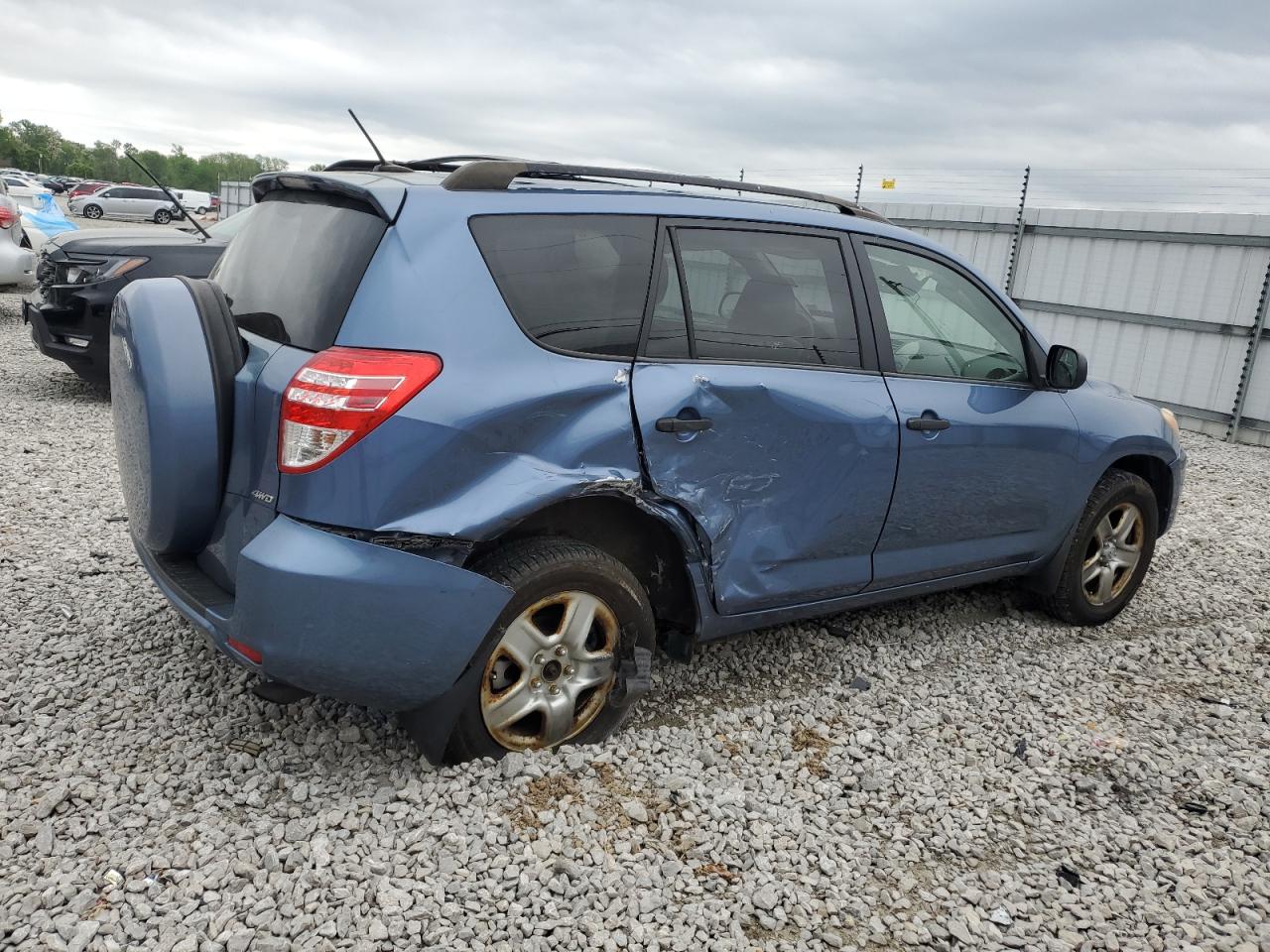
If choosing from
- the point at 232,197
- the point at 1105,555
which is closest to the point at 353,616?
the point at 1105,555

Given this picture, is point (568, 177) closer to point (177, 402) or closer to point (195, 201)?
point (177, 402)

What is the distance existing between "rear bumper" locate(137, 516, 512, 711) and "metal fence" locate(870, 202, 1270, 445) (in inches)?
395

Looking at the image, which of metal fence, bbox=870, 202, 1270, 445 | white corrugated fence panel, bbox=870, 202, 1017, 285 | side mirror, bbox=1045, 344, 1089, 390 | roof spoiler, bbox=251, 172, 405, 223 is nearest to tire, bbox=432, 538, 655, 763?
roof spoiler, bbox=251, 172, 405, 223

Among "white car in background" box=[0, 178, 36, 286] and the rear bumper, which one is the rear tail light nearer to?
the rear bumper

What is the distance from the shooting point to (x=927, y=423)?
3596mm

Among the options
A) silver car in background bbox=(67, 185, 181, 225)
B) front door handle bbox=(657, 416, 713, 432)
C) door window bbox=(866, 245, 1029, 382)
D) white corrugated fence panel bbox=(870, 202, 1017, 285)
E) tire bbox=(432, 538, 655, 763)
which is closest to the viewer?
tire bbox=(432, 538, 655, 763)

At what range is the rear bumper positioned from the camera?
8.17 feet

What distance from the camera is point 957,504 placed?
150 inches

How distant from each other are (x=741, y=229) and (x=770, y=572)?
3.77ft

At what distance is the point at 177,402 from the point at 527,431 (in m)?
0.92

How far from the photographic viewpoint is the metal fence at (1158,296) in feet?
33.0

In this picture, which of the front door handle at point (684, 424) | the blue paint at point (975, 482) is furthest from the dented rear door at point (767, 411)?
the blue paint at point (975, 482)

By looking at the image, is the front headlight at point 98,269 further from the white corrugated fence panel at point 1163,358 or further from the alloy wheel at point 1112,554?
the white corrugated fence panel at point 1163,358

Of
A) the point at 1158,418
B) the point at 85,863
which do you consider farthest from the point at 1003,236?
the point at 85,863
